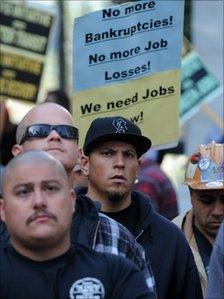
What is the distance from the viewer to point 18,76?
10758 millimetres

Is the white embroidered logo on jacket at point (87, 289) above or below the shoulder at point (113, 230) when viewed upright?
below

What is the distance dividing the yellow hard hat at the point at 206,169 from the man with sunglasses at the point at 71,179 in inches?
40.7

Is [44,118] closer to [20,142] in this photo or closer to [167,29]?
[20,142]

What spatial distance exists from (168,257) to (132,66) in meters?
1.64

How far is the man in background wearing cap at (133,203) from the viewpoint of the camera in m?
5.84

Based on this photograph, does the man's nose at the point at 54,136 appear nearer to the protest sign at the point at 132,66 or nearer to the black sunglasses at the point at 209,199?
the black sunglasses at the point at 209,199

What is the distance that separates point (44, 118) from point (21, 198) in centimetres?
158

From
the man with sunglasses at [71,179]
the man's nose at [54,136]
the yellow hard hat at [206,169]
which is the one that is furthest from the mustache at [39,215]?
the yellow hard hat at [206,169]

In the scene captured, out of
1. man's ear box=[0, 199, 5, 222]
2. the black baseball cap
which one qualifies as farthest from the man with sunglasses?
man's ear box=[0, 199, 5, 222]

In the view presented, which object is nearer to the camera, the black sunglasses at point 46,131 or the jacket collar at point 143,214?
the black sunglasses at point 46,131

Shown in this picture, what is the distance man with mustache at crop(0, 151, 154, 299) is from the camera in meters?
4.30

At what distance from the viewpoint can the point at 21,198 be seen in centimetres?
437

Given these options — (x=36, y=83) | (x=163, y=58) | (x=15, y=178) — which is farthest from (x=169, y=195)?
(x=15, y=178)

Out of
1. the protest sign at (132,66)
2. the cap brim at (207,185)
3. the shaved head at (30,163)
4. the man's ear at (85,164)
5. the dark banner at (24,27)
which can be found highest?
the dark banner at (24,27)
